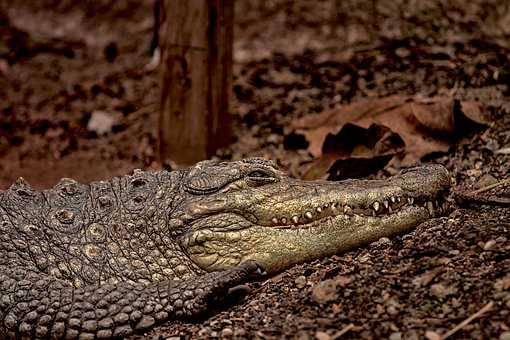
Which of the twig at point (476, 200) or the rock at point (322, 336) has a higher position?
the twig at point (476, 200)

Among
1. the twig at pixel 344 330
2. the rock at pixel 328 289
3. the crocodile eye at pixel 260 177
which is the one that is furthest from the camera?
the crocodile eye at pixel 260 177

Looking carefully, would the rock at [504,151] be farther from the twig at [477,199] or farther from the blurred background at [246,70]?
the blurred background at [246,70]

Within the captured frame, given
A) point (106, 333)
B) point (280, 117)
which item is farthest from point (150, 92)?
point (106, 333)

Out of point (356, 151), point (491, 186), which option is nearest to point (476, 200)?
point (491, 186)

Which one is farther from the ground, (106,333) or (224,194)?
(224,194)

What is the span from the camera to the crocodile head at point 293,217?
11.5 ft

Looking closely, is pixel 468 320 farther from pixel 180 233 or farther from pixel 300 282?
pixel 180 233

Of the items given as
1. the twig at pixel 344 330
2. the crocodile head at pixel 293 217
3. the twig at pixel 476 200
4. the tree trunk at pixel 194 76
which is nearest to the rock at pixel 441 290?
the twig at pixel 344 330

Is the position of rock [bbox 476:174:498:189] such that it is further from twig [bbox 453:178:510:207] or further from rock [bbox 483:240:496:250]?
rock [bbox 483:240:496:250]

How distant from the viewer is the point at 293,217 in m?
3.52

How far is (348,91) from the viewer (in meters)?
7.29

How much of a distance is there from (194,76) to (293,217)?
8.15 ft

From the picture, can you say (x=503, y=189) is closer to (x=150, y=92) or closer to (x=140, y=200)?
(x=140, y=200)

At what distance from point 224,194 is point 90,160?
13.0 feet
